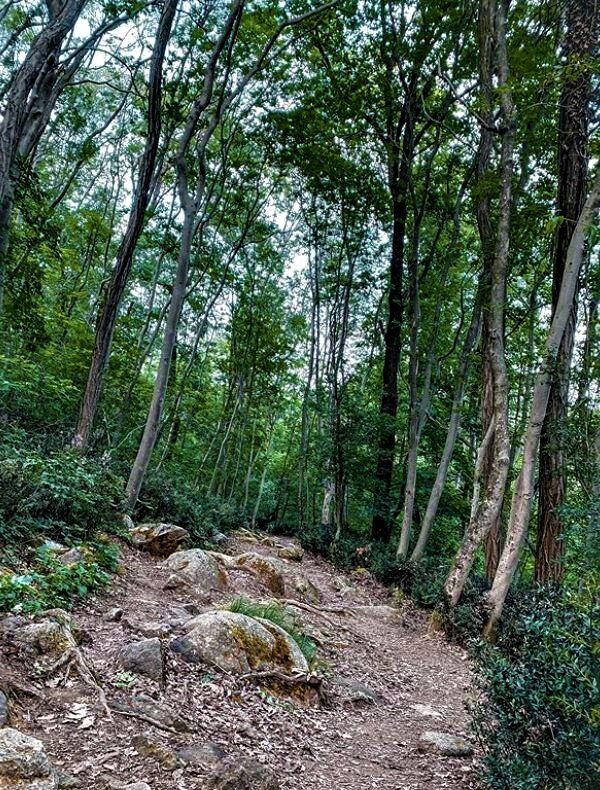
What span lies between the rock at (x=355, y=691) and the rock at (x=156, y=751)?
92.8 inches

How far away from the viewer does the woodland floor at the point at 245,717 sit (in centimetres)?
263

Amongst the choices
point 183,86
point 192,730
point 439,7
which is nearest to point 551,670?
point 192,730

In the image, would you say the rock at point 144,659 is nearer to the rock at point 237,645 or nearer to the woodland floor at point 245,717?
the woodland floor at point 245,717

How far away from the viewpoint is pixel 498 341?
23.8 feet

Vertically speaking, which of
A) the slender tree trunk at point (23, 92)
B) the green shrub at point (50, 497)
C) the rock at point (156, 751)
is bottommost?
the rock at point (156, 751)

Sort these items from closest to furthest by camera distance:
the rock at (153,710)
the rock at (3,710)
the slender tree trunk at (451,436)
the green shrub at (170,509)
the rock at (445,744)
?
the rock at (3,710), the rock at (153,710), the rock at (445,744), the green shrub at (170,509), the slender tree trunk at (451,436)

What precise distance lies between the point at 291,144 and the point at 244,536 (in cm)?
956

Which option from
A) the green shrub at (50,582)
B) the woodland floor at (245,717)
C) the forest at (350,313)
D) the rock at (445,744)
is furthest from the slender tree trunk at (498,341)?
the green shrub at (50,582)

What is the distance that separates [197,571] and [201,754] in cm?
314

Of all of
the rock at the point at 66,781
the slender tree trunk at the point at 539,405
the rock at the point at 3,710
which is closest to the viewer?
the rock at the point at 66,781

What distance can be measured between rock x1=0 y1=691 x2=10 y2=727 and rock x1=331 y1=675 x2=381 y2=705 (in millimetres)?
3055

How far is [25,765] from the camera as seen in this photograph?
2131 mm

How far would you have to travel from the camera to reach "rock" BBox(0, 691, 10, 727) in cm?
244

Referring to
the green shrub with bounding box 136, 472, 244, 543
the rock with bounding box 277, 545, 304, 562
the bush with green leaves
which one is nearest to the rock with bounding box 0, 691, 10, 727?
the bush with green leaves
